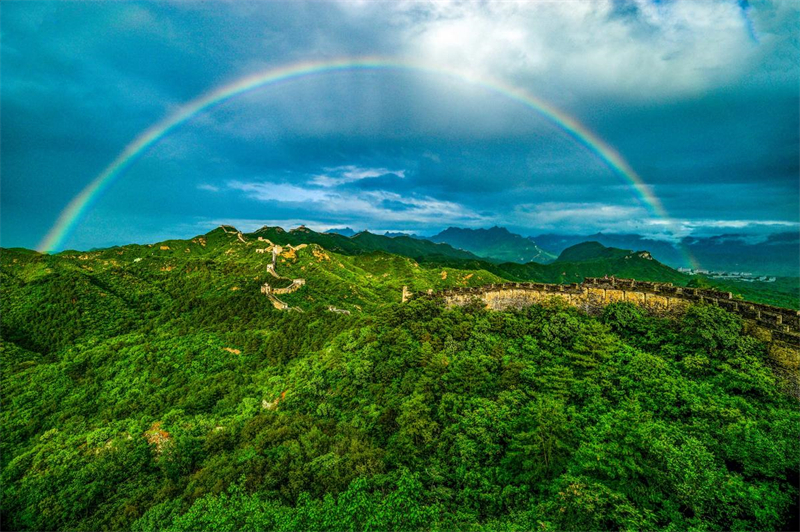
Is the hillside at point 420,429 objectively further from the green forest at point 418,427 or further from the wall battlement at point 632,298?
the wall battlement at point 632,298

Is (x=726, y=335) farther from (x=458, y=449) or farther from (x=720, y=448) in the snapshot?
(x=458, y=449)

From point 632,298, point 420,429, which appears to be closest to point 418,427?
point 420,429

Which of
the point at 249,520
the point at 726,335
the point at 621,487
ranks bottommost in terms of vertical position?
the point at 249,520

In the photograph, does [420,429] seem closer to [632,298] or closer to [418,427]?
[418,427]

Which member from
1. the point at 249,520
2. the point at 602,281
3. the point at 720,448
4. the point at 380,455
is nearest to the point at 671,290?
the point at 602,281

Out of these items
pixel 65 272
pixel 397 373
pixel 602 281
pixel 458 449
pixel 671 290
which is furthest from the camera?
pixel 65 272

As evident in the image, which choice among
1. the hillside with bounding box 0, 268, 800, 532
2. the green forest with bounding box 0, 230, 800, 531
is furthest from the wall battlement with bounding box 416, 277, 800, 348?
the hillside with bounding box 0, 268, 800, 532

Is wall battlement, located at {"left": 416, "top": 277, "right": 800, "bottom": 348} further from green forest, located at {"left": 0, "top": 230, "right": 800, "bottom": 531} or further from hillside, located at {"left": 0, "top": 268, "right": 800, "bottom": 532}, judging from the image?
hillside, located at {"left": 0, "top": 268, "right": 800, "bottom": 532}
